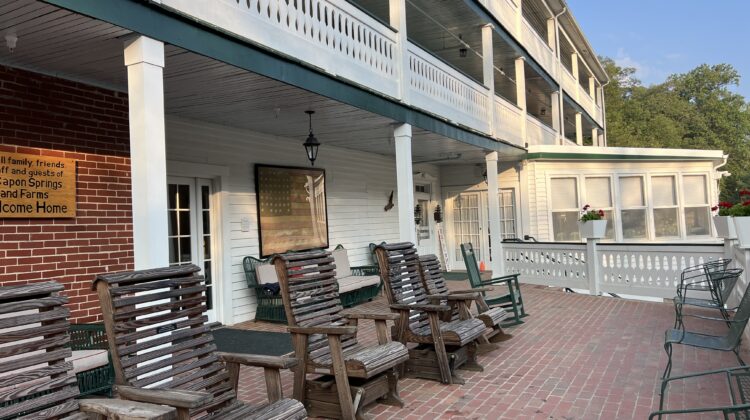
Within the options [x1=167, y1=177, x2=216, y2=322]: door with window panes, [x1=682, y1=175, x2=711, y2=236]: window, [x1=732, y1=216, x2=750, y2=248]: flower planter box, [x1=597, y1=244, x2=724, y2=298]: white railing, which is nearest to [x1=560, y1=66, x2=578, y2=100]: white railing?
[x1=682, y1=175, x2=711, y2=236]: window

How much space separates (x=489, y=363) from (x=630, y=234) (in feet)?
35.3

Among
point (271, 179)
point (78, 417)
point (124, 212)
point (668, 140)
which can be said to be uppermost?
point (668, 140)

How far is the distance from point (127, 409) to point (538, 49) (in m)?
15.1

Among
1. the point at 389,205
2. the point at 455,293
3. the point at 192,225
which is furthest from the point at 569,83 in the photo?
the point at 192,225

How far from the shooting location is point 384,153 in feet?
39.6

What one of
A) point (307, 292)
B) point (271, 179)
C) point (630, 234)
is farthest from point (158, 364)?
point (630, 234)

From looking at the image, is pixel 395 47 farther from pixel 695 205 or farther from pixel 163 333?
pixel 695 205

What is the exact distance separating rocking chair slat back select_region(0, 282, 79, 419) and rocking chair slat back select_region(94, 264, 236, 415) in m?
0.28

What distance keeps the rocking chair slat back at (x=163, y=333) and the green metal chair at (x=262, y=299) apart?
467 centimetres

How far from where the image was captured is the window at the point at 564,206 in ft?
45.6

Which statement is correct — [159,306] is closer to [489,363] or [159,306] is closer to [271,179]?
[489,363]

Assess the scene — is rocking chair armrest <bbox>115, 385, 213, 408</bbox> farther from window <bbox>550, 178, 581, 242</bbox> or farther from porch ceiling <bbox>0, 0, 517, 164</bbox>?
window <bbox>550, 178, 581, 242</bbox>

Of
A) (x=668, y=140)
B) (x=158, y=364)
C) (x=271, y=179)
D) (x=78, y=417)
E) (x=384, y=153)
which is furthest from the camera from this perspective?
(x=668, y=140)

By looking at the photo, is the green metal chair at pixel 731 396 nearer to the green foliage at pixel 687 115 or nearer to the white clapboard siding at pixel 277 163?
the white clapboard siding at pixel 277 163
